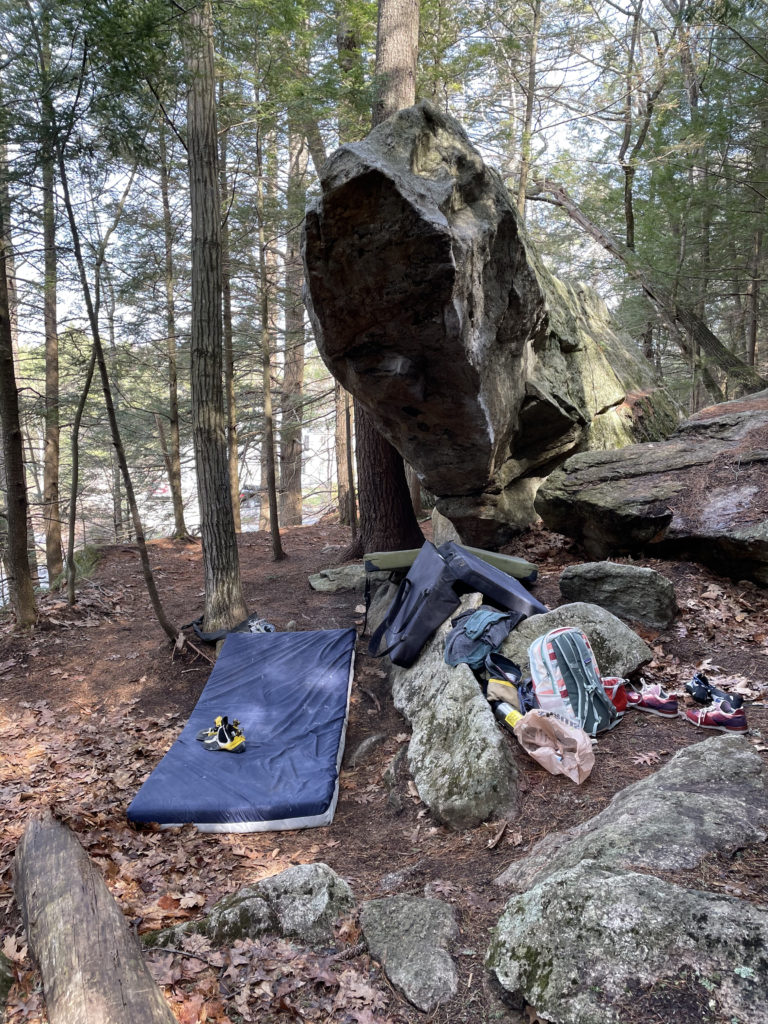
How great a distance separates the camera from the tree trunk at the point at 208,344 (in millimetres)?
6414

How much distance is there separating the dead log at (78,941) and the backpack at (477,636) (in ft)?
8.58

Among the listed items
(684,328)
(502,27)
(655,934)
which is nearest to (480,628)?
(655,934)

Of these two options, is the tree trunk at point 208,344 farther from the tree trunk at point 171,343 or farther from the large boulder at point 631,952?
the large boulder at point 631,952

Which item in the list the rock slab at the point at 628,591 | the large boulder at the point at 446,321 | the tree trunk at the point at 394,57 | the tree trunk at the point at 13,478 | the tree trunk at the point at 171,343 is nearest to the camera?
the large boulder at the point at 446,321

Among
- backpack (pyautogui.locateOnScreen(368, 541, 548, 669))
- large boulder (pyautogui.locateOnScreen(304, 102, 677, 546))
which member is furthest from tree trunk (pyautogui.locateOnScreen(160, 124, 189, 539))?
backpack (pyautogui.locateOnScreen(368, 541, 548, 669))

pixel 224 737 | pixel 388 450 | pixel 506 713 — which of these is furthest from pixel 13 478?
pixel 506 713

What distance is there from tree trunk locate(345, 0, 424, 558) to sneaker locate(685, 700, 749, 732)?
524 cm

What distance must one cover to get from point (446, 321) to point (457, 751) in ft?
11.6

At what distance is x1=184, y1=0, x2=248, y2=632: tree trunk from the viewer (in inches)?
253

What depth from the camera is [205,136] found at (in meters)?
6.43

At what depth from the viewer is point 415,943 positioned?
238cm

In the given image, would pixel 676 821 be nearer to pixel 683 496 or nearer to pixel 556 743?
pixel 556 743

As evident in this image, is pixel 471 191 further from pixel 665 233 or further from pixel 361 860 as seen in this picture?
pixel 665 233

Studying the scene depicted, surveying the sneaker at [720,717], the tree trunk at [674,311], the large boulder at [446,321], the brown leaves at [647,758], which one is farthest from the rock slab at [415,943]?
the tree trunk at [674,311]
